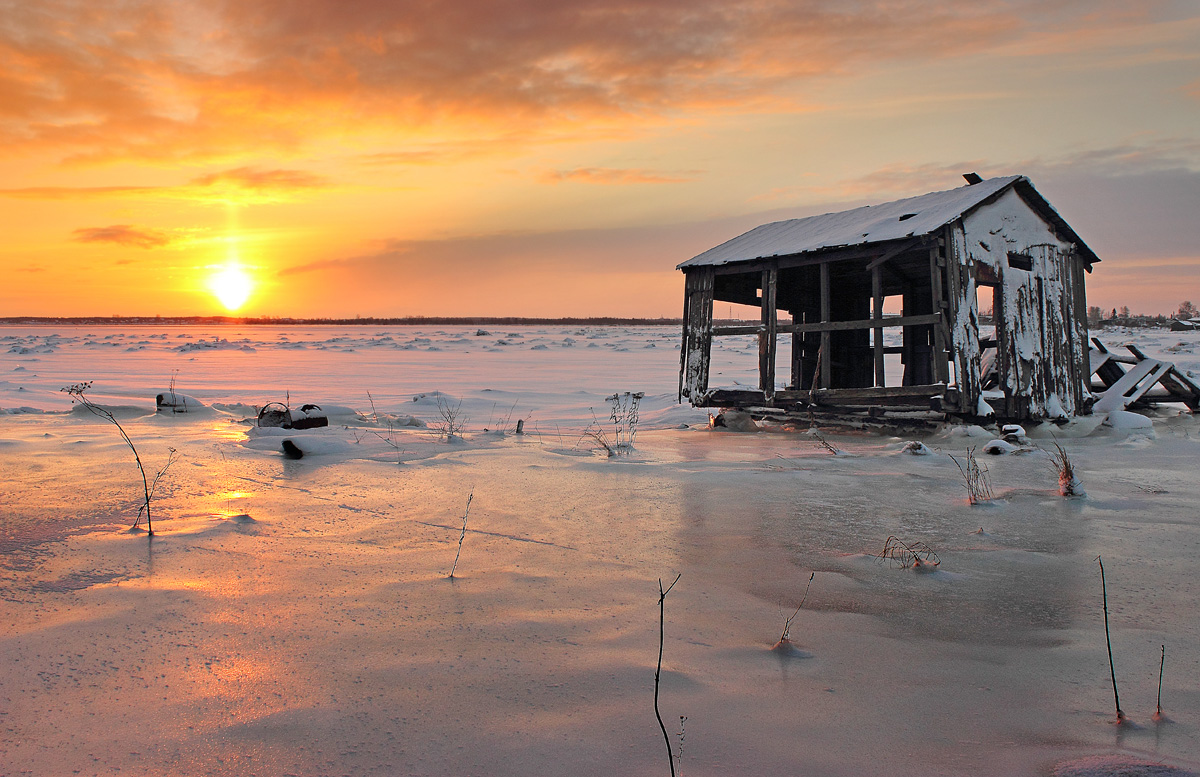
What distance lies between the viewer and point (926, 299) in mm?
13945

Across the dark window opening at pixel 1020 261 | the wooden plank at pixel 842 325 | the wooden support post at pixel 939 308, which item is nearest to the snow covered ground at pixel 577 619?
the wooden support post at pixel 939 308

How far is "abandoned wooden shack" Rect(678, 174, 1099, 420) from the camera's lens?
10.2 m

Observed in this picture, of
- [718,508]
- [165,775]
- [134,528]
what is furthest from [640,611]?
[134,528]

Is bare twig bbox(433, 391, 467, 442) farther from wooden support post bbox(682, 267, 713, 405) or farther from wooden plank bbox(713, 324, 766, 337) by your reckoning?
wooden plank bbox(713, 324, 766, 337)

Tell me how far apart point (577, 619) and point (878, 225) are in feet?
31.5

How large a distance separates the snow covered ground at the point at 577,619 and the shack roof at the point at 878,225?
4.40 m

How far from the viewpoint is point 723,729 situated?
2.30 metres

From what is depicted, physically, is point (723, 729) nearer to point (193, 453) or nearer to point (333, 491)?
point (333, 491)

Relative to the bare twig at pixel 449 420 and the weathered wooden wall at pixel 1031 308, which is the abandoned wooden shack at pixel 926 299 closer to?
the weathered wooden wall at pixel 1031 308

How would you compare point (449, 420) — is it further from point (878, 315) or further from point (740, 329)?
point (878, 315)

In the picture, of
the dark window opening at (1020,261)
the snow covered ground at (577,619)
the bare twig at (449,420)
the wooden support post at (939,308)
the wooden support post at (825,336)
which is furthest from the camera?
the wooden support post at (825,336)

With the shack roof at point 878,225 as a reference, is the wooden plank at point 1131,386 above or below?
below

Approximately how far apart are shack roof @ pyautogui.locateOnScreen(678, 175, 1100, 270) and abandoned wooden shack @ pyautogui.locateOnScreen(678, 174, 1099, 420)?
3 centimetres

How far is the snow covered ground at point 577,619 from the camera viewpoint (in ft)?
7.26
